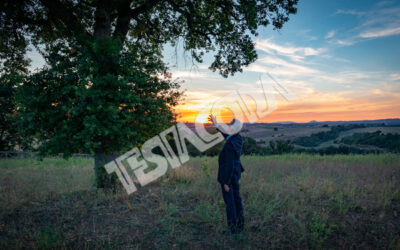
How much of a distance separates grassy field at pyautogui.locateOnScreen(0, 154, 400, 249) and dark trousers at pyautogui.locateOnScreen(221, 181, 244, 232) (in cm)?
23

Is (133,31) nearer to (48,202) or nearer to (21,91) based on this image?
(21,91)

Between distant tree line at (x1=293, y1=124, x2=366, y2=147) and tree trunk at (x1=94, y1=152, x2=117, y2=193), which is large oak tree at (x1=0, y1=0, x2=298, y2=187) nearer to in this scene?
tree trunk at (x1=94, y1=152, x2=117, y2=193)

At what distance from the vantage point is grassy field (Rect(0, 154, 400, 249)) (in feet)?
15.1

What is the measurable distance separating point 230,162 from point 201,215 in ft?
6.37

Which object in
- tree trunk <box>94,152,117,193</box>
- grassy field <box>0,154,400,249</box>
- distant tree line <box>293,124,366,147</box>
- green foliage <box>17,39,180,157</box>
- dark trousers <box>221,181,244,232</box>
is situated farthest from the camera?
distant tree line <box>293,124,366,147</box>

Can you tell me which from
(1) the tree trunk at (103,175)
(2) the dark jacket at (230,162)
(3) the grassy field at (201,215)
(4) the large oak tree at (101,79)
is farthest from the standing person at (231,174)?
(1) the tree trunk at (103,175)

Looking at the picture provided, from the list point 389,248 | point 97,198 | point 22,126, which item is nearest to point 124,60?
point 22,126

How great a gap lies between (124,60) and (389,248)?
781 centimetres

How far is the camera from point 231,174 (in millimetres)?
4574

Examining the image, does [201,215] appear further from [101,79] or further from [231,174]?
[101,79]

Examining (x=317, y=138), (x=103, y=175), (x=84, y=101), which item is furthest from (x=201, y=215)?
(x=317, y=138)

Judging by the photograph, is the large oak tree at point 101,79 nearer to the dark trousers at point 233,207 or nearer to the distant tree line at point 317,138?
the dark trousers at point 233,207

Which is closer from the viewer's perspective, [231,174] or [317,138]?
[231,174]

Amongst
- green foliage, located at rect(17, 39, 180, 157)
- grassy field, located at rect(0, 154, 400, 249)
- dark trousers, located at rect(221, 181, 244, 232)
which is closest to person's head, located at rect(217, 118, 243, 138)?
dark trousers, located at rect(221, 181, 244, 232)
